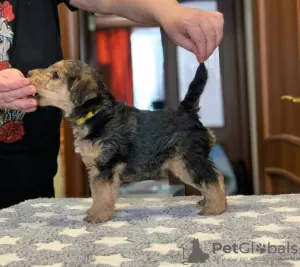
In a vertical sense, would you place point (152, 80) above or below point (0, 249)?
above

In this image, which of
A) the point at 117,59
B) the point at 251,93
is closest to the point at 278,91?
the point at 251,93

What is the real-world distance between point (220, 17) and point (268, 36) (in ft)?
5.66

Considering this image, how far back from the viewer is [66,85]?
119 cm

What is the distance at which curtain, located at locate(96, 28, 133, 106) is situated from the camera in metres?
3.88

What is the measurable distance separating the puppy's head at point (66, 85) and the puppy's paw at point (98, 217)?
244mm

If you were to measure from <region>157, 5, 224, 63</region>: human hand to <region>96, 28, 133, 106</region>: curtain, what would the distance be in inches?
105

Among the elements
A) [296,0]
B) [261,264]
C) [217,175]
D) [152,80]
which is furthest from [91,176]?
[152,80]

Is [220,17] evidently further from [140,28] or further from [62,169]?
[140,28]

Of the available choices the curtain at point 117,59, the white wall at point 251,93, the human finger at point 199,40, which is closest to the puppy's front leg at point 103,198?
the human finger at point 199,40

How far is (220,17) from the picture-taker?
1190 millimetres

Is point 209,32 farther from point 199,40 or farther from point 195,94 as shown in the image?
point 195,94

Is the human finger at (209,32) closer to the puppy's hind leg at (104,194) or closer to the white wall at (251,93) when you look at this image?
the puppy's hind leg at (104,194)

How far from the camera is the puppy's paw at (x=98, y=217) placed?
44.4 inches

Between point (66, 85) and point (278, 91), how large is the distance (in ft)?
5.82
